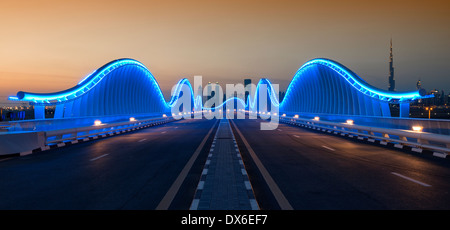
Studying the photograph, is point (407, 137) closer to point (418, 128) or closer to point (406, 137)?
point (406, 137)

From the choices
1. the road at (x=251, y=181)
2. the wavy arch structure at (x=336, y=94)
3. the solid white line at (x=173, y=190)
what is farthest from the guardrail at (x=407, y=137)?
the solid white line at (x=173, y=190)

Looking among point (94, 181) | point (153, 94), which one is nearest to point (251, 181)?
point (94, 181)

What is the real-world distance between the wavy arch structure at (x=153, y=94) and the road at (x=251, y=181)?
69.1 feet

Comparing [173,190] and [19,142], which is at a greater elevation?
[19,142]

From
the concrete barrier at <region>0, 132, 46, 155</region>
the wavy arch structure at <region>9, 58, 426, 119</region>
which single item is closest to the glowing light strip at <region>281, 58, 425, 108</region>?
the wavy arch structure at <region>9, 58, 426, 119</region>

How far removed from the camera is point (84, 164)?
36.9 feet

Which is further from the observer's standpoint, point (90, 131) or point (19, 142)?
point (90, 131)

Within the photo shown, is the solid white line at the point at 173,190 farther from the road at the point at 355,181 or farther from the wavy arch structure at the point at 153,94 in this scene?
the wavy arch structure at the point at 153,94

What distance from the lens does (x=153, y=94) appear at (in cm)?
6894

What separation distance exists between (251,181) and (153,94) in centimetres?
6279

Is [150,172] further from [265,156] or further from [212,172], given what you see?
[265,156]

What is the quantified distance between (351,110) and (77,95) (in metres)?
34.5

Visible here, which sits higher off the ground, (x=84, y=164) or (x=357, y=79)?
(x=357, y=79)

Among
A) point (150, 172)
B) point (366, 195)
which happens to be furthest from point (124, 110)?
point (366, 195)
